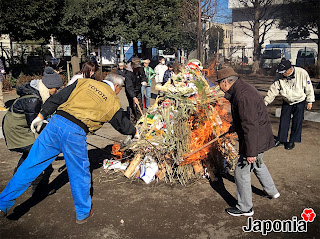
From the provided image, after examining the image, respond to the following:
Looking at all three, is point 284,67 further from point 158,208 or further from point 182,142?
point 158,208

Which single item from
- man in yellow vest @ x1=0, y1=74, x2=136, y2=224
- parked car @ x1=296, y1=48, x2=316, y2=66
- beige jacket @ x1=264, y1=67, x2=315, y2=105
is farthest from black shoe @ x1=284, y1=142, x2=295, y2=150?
parked car @ x1=296, y1=48, x2=316, y2=66

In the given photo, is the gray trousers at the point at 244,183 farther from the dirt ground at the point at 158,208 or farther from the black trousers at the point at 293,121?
the black trousers at the point at 293,121

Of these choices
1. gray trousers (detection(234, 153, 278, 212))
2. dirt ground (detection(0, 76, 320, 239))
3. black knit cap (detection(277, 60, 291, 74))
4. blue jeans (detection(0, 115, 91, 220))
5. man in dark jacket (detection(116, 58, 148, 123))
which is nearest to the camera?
blue jeans (detection(0, 115, 91, 220))

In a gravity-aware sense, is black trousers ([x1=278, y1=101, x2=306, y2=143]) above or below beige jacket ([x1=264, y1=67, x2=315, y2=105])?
below

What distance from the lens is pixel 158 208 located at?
4336mm

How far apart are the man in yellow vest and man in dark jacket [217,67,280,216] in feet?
4.67

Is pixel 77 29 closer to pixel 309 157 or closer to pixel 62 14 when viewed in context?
pixel 62 14

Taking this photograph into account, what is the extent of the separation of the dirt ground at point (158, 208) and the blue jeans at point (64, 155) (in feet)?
1.38

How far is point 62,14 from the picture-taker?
1812cm

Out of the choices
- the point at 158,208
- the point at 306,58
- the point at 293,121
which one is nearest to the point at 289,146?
the point at 293,121

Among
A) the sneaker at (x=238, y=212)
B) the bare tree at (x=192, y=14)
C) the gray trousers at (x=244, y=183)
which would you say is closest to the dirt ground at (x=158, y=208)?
the sneaker at (x=238, y=212)

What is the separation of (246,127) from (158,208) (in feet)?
5.33

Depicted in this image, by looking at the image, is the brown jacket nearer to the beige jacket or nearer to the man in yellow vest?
the man in yellow vest

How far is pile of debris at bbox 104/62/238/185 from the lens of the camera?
506cm
